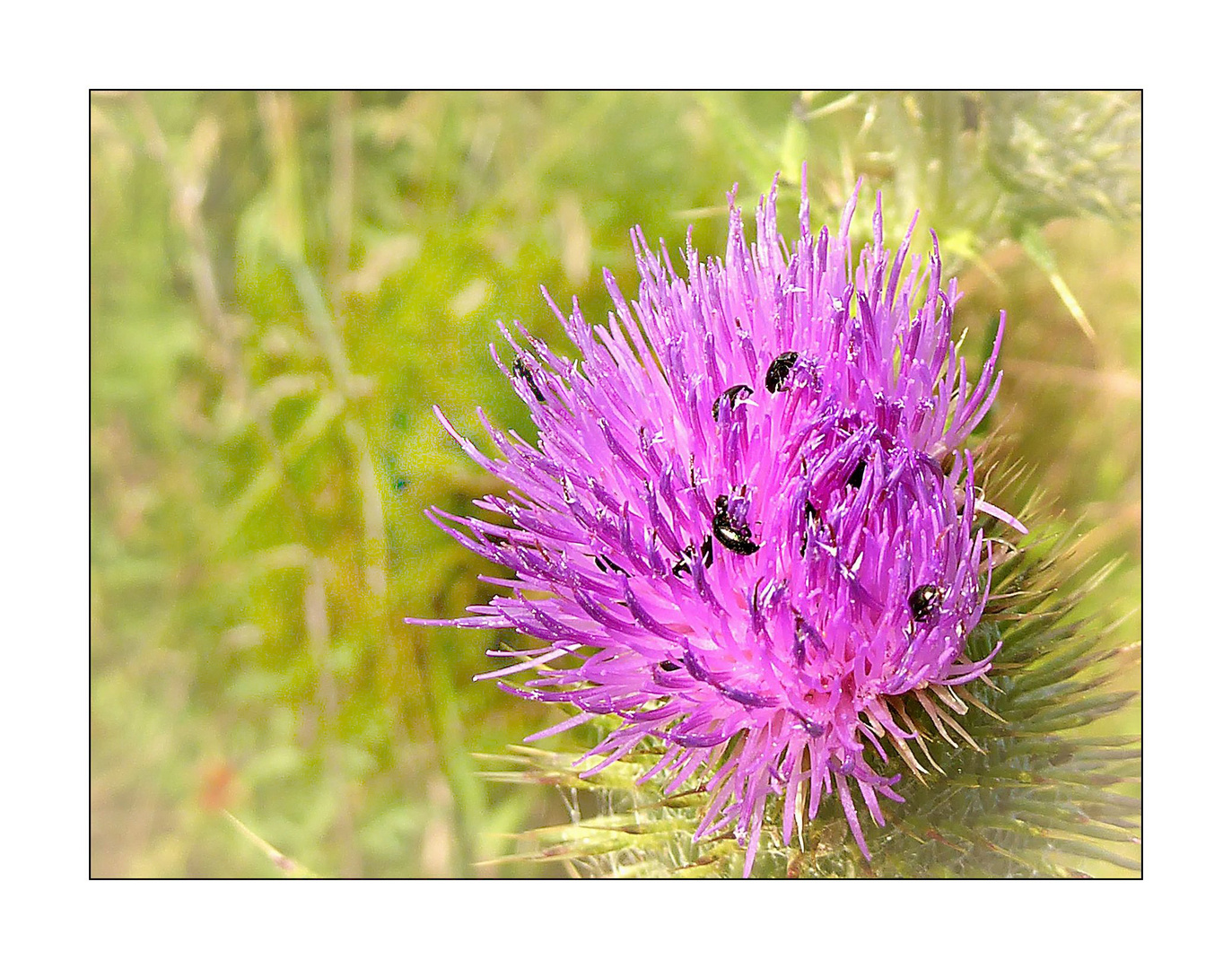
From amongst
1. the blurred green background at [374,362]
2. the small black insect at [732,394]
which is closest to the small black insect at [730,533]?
the small black insect at [732,394]

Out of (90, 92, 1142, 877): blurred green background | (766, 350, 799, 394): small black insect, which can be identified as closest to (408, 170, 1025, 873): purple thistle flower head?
(766, 350, 799, 394): small black insect

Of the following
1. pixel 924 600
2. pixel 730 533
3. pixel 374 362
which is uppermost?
pixel 374 362

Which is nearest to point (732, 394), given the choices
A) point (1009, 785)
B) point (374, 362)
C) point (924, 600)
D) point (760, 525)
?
point (760, 525)

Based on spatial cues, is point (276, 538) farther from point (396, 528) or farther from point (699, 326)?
point (699, 326)

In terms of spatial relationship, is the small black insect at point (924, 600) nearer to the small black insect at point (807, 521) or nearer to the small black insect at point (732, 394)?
the small black insect at point (807, 521)

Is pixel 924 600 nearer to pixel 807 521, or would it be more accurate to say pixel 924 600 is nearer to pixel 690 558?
pixel 807 521

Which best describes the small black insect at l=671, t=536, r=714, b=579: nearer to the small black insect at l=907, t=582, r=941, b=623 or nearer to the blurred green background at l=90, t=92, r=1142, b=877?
the small black insect at l=907, t=582, r=941, b=623
